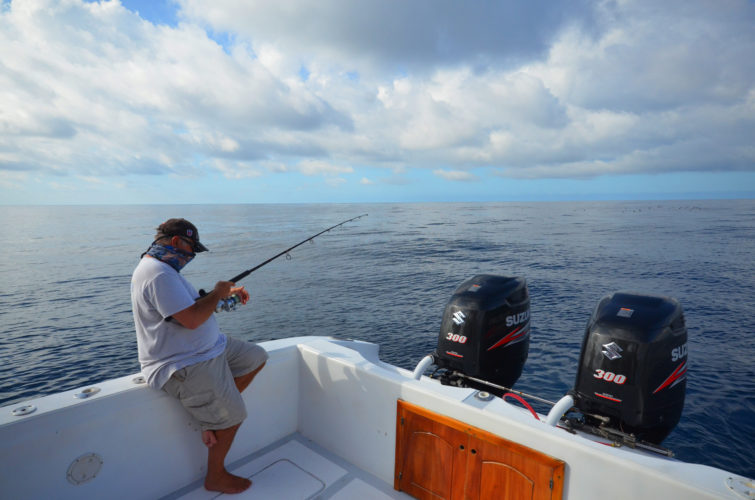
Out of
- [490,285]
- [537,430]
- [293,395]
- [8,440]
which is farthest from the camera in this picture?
[490,285]

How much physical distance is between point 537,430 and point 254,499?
1771 millimetres

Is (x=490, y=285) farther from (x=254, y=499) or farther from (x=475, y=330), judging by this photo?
(x=254, y=499)

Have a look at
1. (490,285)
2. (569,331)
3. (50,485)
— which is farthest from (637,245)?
(50,485)

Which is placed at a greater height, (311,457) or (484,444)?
(484,444)

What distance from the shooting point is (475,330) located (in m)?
3.25

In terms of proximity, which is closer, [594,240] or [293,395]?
[293,395]

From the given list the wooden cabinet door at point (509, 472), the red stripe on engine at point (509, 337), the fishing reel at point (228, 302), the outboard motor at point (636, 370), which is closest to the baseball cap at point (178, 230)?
the fishing reel at point (228, 302)

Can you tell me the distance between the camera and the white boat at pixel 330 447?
177 cm

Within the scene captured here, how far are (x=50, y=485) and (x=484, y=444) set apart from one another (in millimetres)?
2208

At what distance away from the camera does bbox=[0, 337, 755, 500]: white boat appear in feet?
5.80

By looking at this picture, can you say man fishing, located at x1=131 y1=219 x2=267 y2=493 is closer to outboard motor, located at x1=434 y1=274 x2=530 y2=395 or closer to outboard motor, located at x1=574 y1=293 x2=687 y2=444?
outboard motor, located at x1=434 y1=274 x2=530 y2=395

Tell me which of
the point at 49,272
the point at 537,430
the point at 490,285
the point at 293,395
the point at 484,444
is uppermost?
the point at 490,285

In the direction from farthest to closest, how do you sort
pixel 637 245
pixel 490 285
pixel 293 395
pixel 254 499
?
pixel 637 245 < pixel 490 285 < pixel 293 395 < pixel 254 499

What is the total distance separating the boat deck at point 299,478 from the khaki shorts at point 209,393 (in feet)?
1.76
